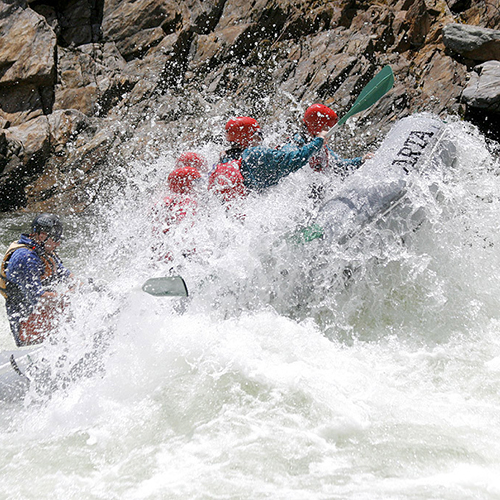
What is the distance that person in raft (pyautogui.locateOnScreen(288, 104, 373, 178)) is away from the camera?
4383 mm

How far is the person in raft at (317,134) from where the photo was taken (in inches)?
173

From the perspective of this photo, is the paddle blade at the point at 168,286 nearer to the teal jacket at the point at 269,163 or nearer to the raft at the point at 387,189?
the raft at the point at 387,189

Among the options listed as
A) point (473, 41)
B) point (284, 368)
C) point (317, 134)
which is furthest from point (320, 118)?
point (473, 41)

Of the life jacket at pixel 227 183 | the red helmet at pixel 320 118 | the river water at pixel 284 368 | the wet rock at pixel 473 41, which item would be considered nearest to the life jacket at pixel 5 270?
the river water at pixel 284 368

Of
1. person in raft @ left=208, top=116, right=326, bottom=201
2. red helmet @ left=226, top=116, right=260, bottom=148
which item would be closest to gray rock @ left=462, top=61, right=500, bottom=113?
person in raft @ left=208, top=116, right=326, bottom=201

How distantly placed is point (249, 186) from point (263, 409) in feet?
6.09

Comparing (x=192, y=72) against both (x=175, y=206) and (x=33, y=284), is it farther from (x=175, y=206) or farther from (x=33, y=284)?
(x=33, y=284)

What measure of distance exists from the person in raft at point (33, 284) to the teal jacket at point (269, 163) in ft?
4.94

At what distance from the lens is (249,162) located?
13.0 feet

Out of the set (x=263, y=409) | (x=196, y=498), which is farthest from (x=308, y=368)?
(x=196, y=498)

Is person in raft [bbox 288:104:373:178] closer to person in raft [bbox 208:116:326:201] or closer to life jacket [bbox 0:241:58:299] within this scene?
person in raft [bbox 208:116:326:201]

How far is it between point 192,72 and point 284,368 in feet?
26.8

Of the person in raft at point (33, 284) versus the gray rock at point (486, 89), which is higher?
the person in raft at point (33, 284)

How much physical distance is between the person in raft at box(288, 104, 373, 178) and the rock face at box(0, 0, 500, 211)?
13.6 feet
